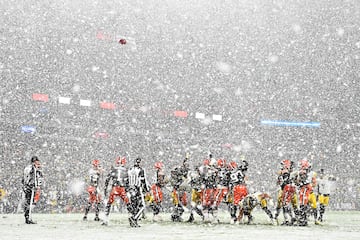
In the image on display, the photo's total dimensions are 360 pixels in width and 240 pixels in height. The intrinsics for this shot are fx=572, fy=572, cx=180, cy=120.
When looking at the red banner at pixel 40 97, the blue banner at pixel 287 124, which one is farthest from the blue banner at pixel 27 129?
the blue banner at pixel 287 124

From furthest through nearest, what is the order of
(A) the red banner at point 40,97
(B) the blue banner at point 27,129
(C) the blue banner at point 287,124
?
(C) the blue banner at point 287,124 < (A) the red banner at point 40,97 < (B) the blue banner at point 27,129

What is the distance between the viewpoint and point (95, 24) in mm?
73688

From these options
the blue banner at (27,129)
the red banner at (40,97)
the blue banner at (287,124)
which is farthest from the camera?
the blue banner at (287,124)

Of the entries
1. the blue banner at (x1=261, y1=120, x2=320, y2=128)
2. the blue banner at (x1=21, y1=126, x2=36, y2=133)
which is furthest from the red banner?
the blue banner at (x1=261, y1=120, x2=320, y2=128)

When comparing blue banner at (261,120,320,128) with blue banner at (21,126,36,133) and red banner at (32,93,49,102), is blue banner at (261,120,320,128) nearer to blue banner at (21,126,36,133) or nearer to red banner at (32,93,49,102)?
red banner at (32,93,49,102)

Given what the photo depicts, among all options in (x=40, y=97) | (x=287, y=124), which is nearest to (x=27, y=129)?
(x=40, y=97)

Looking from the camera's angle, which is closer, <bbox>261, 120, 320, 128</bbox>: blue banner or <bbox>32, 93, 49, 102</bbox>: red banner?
<bbox>32, 93, 49, 102</bbox>: red banner

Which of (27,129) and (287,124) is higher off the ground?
(287,124)

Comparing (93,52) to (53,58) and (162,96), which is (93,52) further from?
(162,96)

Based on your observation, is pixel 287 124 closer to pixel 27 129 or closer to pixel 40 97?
pixel 40 97

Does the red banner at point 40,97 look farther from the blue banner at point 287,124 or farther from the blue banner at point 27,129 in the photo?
the blue banner at point 287,124

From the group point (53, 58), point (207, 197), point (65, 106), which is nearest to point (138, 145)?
point (65, 106)

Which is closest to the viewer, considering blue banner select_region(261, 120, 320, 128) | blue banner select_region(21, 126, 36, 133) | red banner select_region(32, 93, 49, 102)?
blue banner select_region(21, 126, 36, 133)

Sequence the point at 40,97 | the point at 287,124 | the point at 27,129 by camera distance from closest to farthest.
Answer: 1. the point at 27,129
2. the point at 40,97
3. the point at 287,124
